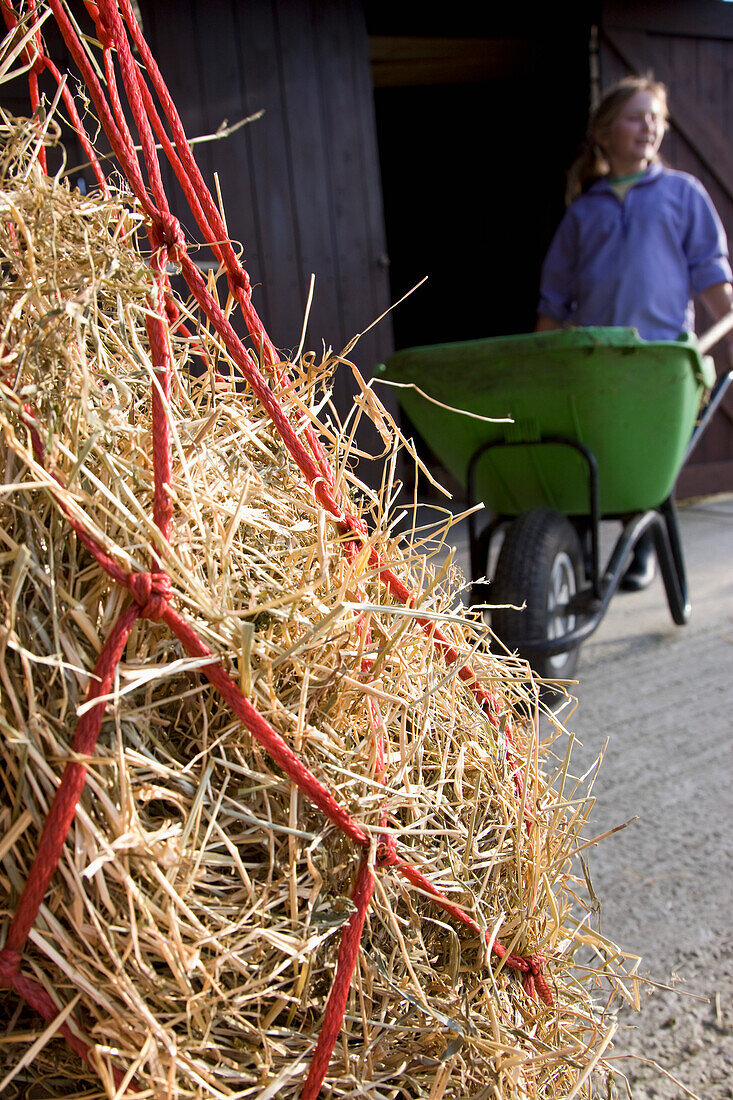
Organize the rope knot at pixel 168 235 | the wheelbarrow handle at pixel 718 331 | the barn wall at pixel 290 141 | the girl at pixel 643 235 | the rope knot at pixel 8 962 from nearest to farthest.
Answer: the rope knot at pixel 8 962
the rope knot at pixel 168 235
the wheelbarrow handle at pixel 718 331
the girl at pixel 643 235
the barn wall at pixel 290 141

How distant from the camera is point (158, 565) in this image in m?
0.67

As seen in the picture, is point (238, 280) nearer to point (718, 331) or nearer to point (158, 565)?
point (158, 565)

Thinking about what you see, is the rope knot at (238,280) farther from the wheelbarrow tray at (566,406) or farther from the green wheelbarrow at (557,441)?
the wheelbarrow tray at (566,406)

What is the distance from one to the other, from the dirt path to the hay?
0.36 metres

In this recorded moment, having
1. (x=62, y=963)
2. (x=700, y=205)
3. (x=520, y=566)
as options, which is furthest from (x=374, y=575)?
(x=700, y=205)

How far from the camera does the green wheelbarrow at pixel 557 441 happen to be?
224 cm

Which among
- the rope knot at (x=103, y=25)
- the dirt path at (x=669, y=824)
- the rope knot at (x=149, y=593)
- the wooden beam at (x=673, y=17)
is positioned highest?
the wooden beam at (x=673, y=17)

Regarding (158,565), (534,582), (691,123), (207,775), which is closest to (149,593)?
(158,565)

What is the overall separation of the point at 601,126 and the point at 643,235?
47cm

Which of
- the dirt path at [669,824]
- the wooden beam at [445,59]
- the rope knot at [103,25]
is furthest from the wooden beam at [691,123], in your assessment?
the rope knot at [103,25]

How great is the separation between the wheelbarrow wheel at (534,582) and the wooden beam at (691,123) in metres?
4.23

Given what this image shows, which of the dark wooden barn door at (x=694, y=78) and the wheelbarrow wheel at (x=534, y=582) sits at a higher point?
the dark wooden barn door at (x=694, y=78)

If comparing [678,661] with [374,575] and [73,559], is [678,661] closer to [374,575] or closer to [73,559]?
[374,575]

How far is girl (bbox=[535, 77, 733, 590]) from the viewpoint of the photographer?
308cm
